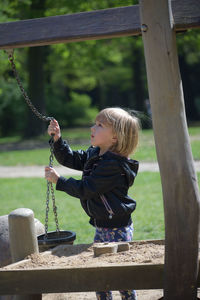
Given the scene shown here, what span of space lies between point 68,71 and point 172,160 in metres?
27.9

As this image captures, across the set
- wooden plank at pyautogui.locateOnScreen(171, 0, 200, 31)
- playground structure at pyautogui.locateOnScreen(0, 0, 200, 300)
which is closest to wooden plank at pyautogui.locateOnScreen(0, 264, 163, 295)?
playground structure at pyautogui.locateOnScreen(0, 0, 200, 300)

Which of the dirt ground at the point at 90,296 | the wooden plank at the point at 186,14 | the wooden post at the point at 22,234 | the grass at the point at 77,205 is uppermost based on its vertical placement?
the wooden plank at the point at 186,14

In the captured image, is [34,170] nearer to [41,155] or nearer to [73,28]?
[41,155]

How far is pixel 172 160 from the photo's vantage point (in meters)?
2.92

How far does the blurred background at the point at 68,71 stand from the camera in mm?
19484

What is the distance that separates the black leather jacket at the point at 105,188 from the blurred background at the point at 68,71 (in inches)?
368

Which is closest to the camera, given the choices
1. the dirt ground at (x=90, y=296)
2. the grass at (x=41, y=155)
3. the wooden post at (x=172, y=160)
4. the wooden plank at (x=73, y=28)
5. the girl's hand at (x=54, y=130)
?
the wooden post at (x=172, y=160)

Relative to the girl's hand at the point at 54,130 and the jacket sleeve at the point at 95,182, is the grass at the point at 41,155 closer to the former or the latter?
the girl's hand at the point at 54,130

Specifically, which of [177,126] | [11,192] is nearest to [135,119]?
[177,126]

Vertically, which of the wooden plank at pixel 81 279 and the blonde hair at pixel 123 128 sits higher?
the blonde hair at pixel 123 128

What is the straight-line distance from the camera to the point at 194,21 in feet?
10.6

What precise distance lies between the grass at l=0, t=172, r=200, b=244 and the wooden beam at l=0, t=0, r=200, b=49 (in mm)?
3296

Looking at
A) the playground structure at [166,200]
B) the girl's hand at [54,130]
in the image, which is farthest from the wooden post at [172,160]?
the girl's hand at [54,130]

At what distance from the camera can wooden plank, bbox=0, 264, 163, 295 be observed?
3.01 metres
